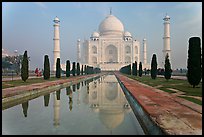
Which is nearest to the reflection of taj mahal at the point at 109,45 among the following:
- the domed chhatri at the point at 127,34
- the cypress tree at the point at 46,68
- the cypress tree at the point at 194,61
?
the domed chhatri at the point at 127,34

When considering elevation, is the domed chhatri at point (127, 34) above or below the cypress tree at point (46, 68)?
above

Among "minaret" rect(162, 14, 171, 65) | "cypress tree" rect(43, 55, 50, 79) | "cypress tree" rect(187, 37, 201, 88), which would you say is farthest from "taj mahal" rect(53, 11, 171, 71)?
"cypress tree" rect(187, 37, 201, 88)

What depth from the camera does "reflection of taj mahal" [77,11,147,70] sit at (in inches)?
2247

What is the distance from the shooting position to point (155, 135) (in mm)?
2926

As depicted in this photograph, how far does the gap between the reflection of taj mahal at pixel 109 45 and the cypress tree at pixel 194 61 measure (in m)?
46.1

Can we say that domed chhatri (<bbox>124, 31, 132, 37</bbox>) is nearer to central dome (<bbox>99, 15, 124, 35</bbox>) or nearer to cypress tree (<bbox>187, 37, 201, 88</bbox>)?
central dome (<bbox>99, 15, 124, 35</bbox>)

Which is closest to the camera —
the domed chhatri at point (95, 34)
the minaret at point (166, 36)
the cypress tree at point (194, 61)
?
the cypress tree at point (194, 61)

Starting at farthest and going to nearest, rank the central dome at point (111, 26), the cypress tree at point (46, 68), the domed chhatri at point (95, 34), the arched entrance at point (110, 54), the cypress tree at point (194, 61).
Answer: the arched entrance at point (110, 54) → the domed chhatri at point (95, 34) → the central dome at point (111, 26) → the cypress tree at point (46, 68) → the cypress tree at point (194, 61)

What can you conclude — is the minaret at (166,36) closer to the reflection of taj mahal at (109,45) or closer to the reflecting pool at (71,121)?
the reflection of taj mahal at (109,45)

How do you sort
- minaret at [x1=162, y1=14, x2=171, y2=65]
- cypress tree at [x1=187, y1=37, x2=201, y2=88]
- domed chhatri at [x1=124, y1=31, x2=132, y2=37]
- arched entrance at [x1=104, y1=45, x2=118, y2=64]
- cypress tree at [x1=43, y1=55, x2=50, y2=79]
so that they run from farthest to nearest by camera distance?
domed chhatri at [x1=124, y1=31, x2=132, y2=37] < arched entrance at [x1=104, y1=45, x2=118, y2=64] < minaret at [x1=162, y1=14, x2=171, y2=65] < cypress tree at [x1=43, y1=55, x2=50, y2=79] < cypress tree at [x1=187, y1=37, x2=201, y2=88]

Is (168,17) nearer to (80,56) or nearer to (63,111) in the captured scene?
(80,56)

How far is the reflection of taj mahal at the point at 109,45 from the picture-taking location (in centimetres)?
5706

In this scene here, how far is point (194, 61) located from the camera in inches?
365

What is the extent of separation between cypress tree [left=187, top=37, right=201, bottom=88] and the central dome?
48.1 metres
